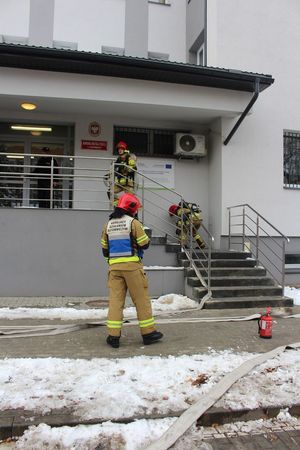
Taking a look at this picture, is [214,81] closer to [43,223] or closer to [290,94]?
[290,94]

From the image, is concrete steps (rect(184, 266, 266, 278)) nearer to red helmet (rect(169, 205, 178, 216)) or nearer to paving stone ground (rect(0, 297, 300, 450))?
paving stone ground (rect(0, 297, 300, 450))

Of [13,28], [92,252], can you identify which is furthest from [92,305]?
[13,28]

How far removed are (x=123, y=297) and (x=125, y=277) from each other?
0.26m

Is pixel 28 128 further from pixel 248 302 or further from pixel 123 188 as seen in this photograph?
pixel 248 302

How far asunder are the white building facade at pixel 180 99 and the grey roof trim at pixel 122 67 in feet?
0.07

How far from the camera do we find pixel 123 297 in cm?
546

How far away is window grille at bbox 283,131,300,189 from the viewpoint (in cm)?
1130

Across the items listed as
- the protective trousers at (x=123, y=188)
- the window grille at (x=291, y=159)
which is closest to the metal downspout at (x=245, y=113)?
the window grille at (x=291, y=159)

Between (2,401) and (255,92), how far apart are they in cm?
828

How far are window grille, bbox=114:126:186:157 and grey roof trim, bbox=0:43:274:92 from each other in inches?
79.8

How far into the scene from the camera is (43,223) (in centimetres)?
865

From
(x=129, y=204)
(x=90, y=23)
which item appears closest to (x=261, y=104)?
(x=90, y=23)

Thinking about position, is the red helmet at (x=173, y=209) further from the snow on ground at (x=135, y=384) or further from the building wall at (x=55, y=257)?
the snow on ground at (x=135, y=384)

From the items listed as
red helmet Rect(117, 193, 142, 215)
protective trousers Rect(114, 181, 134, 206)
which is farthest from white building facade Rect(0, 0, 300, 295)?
red helmet Rect(117, 193, 142, 215)
